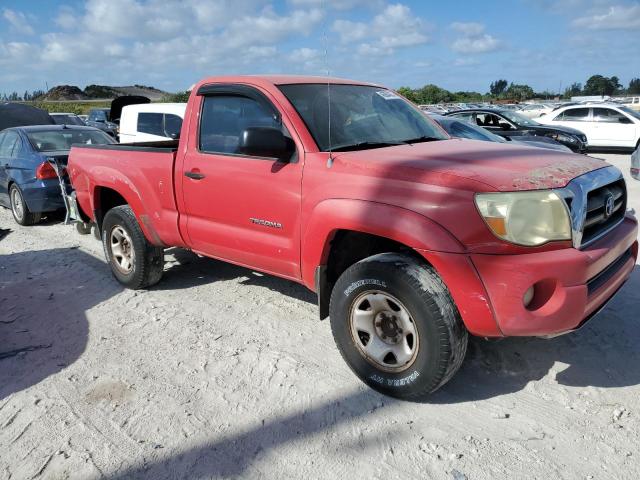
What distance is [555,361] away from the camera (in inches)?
139

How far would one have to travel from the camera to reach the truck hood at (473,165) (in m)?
2.75

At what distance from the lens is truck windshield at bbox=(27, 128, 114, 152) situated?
8172 millimetres

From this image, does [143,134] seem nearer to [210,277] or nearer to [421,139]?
[210,277]

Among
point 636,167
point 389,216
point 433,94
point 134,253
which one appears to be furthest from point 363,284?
point 433,94

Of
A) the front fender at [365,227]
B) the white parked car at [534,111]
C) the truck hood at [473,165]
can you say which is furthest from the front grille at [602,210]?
the white parked car at [534,111]

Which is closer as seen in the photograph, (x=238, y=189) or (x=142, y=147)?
(x=238, y=189)

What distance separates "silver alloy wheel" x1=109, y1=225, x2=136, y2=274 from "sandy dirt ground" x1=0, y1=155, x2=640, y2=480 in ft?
1.62

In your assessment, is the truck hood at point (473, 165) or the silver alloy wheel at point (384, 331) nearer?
the truck hood at point (473, 165)

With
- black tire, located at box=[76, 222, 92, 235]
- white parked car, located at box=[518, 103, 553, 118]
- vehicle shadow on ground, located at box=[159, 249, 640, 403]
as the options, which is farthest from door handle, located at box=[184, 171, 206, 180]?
white parked car, located at box=[518, 103, 553, 118]

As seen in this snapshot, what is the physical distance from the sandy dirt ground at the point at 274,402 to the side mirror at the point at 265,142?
1.41 m

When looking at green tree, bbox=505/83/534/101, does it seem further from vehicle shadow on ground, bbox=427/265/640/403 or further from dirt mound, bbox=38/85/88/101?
vehicle shadow on ground, bbox=427/265/640/403

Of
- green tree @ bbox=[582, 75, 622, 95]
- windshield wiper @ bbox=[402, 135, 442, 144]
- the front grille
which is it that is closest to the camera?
the front grille

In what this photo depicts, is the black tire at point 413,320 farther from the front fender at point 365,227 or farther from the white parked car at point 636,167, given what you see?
the white parked car at point 636,167

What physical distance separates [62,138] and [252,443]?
7.37 meters
